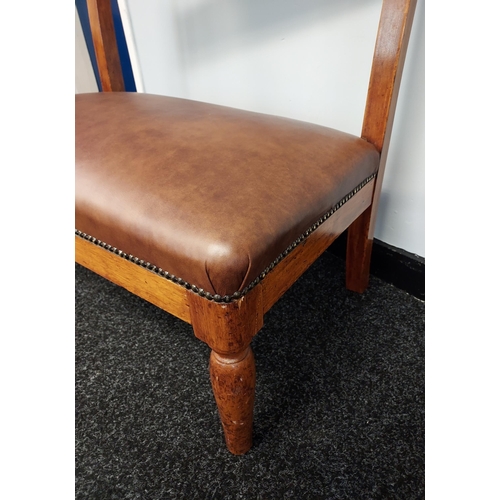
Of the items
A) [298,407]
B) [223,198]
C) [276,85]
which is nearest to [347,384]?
[298,407]

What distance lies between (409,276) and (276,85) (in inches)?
21.9

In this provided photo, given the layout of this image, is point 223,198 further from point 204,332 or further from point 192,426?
point 192,426

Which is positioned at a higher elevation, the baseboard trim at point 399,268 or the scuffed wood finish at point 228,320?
the scuffed wood finish at point 228,320

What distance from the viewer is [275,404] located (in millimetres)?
729

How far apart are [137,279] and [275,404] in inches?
14.1

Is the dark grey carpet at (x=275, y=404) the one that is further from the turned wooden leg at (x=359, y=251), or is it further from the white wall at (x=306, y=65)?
the white wall at (x=306, y=65)

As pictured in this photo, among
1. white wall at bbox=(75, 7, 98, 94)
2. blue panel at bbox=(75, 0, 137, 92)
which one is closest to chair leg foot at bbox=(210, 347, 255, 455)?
blue panel at bbox=(75, 0, 137, 92)

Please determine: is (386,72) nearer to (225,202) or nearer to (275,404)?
(225,202)

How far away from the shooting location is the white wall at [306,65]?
783 millimetres

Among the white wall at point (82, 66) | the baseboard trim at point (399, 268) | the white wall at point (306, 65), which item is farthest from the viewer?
the white wall at point (82, 66)

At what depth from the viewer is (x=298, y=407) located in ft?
2.37

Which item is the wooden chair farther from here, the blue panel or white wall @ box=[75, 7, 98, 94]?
white wall @ box=[75, 7, 98, 94]

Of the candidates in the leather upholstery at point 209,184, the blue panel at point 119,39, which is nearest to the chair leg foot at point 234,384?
the leather upholstery at point 209,184

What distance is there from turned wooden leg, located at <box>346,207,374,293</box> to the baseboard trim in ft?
0.19
